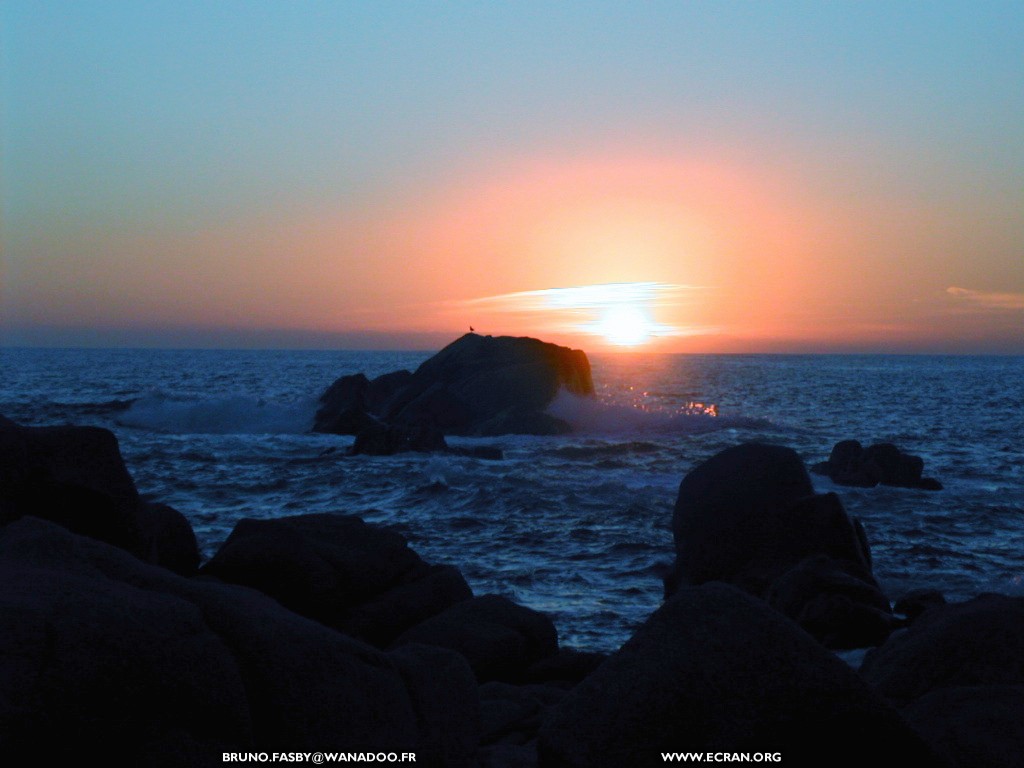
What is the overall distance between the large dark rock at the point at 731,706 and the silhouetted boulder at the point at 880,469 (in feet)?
72.6

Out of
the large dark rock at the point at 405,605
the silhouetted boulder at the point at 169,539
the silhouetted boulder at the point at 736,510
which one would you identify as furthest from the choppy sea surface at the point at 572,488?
the silhouetted boulder at the point at 169,539

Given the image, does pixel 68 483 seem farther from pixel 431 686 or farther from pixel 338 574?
pixel 431 686

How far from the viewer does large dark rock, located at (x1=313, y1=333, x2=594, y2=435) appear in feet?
134

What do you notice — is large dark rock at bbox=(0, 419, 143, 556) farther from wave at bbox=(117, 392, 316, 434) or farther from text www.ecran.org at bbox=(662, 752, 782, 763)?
wave at bbox=(117, 392, 316, 434)

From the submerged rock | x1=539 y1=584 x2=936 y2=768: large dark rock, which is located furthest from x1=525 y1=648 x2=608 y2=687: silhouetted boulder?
the submerged rock

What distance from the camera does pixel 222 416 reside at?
46.9 meters

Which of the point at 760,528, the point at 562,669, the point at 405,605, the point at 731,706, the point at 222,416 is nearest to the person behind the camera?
the point at 731,706

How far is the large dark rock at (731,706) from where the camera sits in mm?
4832

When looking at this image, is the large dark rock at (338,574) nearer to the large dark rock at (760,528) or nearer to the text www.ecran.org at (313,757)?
the large dark rock at (760,528)

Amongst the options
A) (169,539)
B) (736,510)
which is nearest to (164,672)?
(169,539)

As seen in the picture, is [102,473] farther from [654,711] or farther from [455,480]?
[455,480]

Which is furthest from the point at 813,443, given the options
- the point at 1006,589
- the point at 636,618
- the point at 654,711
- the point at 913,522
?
the point at 654,711

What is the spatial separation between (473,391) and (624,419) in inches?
297

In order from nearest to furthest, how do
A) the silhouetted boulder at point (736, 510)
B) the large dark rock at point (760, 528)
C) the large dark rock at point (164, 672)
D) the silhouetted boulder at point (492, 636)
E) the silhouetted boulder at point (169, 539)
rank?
the large dark rock at point (164, 672) < the silhouetted boulder at point (492, 636) < the silhouetted boulder at point (169, 539) < the large dark rock at point (760, 528) < the silhouetted boulder at point (736, 510)
